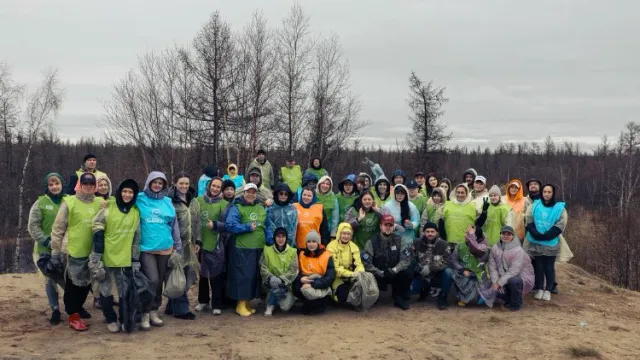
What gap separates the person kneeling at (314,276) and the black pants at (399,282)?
2.87ft

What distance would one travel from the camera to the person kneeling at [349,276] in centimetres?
644

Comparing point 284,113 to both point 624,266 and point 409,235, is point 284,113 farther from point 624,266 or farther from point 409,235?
point 624,266

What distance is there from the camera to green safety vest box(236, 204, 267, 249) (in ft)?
20.7

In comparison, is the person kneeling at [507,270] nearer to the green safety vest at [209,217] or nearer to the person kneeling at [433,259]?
the person kneeling at [433,259]

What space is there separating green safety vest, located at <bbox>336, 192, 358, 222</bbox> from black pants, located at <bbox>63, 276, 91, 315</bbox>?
3.77m

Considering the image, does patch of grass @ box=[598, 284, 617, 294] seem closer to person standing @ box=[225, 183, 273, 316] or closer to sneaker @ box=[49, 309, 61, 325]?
person standing @ box=[225, 183, 273, 316]

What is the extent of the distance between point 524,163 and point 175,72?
72047mm

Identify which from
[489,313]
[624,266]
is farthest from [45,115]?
[624,266]

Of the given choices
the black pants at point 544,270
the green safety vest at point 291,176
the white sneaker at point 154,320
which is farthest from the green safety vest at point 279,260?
the green safety vest at point 291,176

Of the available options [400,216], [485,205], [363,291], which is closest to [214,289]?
[363,291]

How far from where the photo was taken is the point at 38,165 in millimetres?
34156

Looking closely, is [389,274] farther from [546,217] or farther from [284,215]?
[546,217]

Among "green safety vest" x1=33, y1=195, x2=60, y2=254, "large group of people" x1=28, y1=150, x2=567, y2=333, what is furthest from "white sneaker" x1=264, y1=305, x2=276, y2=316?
"green safety vest" x1=33, y1=195, x2=60, y2=254

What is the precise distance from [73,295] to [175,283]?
47.5 inches
